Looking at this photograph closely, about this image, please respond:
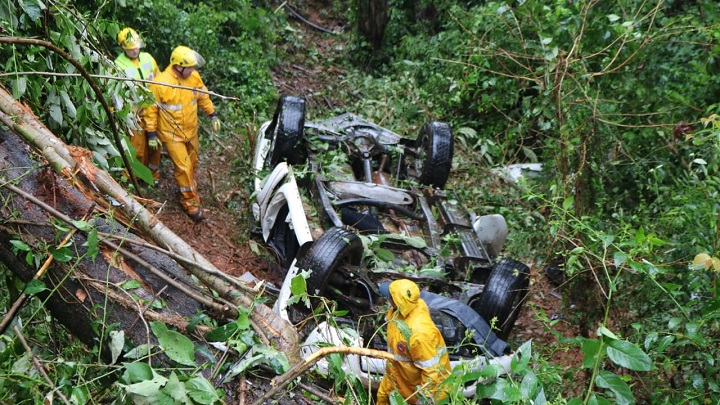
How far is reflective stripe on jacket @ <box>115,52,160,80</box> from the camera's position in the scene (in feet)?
22.0

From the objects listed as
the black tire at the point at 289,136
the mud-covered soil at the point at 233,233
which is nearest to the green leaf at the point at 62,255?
the mud-covered soil at the point at 233,233

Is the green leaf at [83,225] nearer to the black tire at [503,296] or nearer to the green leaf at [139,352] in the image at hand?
the green leaf at [139,352]

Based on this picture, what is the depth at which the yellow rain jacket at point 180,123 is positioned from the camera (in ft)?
22.0

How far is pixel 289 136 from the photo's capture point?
22.7 feet

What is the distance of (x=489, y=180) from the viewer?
882cm

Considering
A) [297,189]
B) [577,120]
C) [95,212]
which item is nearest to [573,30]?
[577,120]

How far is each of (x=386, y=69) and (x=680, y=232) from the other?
7.49 metres

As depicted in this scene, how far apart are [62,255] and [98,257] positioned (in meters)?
0.13

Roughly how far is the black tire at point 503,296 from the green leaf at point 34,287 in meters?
3.61

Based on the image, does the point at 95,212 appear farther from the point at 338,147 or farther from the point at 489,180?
the point at 489,180

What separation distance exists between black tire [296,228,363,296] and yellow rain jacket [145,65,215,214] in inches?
94.1

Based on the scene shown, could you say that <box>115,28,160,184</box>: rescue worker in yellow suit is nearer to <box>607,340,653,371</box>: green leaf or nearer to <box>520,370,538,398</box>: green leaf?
<box>520,370,538,398</box>: green leaf

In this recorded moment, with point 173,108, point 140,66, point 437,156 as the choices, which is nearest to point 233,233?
point 173,108

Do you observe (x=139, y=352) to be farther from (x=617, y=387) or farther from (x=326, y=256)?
(x=326, y=256)
